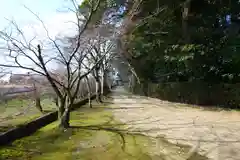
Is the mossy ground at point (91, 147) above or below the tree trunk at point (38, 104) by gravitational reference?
below

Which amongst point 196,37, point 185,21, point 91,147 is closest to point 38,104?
point 91,147

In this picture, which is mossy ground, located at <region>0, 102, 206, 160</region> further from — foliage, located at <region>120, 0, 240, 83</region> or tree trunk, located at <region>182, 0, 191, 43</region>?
tree trunk, located at <region>182, 0, 191, 43</region>

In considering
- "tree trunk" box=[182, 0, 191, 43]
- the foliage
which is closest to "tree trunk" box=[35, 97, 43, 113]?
the foliage

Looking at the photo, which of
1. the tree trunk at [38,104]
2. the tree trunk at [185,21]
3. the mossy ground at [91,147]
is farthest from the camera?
the tree trunk at [185,21]

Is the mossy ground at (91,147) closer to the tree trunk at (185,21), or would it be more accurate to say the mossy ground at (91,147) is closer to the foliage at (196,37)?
the foliage at (196,37)

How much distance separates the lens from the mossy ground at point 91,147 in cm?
548

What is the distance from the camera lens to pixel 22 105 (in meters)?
15.0

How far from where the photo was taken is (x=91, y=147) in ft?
20.7

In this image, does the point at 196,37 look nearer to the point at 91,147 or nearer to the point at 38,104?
the point at 38,104

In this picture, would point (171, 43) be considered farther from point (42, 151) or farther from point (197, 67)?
point (42, 151)

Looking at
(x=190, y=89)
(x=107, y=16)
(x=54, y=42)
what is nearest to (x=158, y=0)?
(x=107, y=16)

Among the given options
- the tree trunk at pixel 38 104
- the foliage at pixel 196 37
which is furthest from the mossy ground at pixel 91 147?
the foliage at pixel 196 37

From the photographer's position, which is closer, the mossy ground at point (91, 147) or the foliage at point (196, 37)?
the mossy ground at point (91, 147)

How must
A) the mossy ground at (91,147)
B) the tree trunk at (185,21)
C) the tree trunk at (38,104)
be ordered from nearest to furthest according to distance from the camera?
the mossy ground at (91,147)
the tree trunk at (38,104)
the tree trunk at (185,21)
